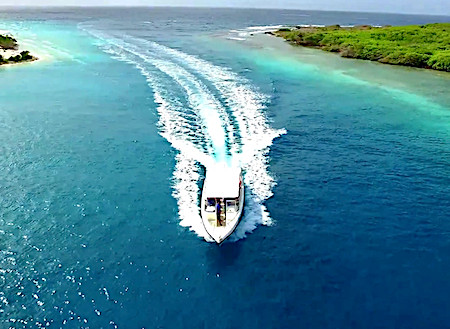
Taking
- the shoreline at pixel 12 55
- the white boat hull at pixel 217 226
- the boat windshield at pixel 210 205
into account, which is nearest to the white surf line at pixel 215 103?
the boat windshield at pixel 210 205

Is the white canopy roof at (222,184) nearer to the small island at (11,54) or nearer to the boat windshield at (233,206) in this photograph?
the boat windshield at (233,206)

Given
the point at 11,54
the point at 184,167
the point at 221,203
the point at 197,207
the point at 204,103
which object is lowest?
the point at 197,207

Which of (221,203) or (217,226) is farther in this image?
(221,203)

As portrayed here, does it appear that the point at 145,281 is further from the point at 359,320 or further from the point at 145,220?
the point at 359,320

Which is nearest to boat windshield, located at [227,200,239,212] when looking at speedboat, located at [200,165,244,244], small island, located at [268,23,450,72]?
speedboat, located at [200,165,244,244]

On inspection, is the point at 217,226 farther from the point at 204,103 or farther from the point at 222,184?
the point at 204,103

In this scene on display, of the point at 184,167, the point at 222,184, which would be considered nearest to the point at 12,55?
the point at 184,167

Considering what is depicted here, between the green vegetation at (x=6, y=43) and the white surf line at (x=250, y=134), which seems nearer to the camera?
the white surf line at (x=250, y=134)
